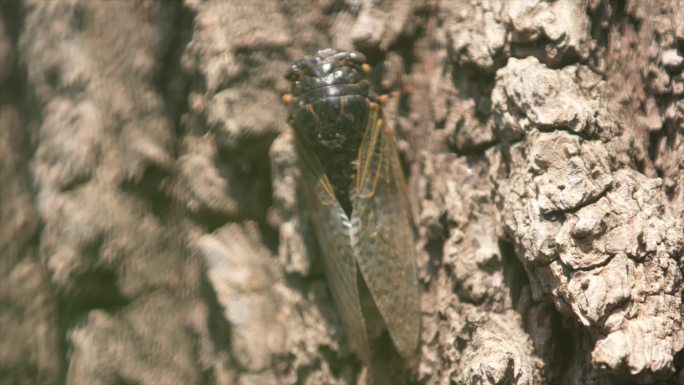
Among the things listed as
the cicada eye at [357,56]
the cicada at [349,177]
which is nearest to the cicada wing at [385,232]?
the cicada at [349,177]

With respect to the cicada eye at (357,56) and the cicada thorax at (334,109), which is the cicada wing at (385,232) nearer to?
the cicada thorax at (334,109)

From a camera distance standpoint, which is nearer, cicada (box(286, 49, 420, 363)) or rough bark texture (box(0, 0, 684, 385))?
rough bark texture (box(0, 0, 684, 385))

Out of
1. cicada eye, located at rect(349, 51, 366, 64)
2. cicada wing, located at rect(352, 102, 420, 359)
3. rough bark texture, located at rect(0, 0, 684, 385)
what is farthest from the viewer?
cicada eye, located at rect(349, 51, 366, 64)

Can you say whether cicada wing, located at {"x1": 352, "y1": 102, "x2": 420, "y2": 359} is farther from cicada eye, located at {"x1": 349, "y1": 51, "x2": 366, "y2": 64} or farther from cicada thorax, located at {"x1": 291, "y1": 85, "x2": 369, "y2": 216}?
cicada eye, located at {"x1": 349, "y1": 51, "x2": 366, "y2": 64}

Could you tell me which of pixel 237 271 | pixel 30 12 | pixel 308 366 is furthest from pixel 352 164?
pixel 30 12

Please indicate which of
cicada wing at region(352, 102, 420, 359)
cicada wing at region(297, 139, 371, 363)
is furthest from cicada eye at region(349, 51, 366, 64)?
cicada wing at region(297, 139, 371, 363)

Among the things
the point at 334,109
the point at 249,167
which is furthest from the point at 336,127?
the point at 249,167
